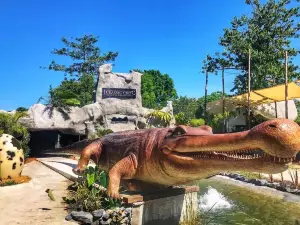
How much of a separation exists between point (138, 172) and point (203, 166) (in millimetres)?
1426

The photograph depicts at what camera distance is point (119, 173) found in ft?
15.7

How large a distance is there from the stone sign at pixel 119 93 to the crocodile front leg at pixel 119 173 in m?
13.7

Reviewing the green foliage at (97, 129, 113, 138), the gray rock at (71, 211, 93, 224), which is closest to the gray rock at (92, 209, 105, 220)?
the gray rock at (71, 211, 93, 224)

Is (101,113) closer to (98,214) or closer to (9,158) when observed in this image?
(9,158)

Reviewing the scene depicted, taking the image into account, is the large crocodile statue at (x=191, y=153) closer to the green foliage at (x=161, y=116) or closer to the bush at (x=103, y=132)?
the bush at (x=103, y=132)

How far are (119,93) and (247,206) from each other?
1266cm

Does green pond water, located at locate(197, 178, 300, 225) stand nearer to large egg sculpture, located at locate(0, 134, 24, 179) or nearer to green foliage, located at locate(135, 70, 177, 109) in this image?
large egg sculpture, located at locate(0, 134, 24, 179)

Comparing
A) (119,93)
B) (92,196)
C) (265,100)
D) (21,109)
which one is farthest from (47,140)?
(92,196)

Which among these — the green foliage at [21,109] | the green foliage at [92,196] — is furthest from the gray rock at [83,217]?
the green foliage at [21,109]

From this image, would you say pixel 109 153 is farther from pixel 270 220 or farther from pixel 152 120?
pixel 152 120

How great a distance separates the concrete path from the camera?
4.95 m

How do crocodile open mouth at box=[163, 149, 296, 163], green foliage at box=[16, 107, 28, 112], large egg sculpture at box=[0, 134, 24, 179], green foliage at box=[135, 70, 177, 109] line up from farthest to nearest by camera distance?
green foliage at box=[135, 70, 177, 109] < green foliage at box=[16, 107, 28, 112] < large egg sculpture at box=[0, 134, 24, 179] < crocodile open mouth at box=[163, 149, 296, 163]

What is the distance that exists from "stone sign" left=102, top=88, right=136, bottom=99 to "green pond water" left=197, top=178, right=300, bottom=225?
10.1m

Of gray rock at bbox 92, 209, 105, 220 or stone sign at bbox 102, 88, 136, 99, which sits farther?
stone sign at bbox 102, 88, 136, 99
